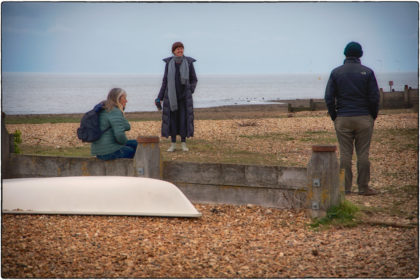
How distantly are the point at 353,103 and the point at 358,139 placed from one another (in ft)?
1.73

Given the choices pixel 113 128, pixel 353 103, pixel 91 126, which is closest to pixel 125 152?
pixel 113 128

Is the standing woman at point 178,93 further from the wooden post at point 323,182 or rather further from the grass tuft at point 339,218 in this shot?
the grass tuft at point 339,218

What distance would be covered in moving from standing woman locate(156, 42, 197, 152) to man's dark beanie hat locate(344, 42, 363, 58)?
3.46m

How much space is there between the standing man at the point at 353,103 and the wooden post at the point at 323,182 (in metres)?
1.43

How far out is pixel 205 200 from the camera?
718cm

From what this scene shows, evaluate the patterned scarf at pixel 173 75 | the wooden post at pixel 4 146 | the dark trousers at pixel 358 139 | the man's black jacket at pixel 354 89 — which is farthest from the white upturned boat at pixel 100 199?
the patterned scarf at pixel 173 75

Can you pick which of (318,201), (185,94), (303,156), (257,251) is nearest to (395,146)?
(303,156)

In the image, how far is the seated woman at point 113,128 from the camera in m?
7.21

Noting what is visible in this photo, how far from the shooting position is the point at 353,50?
781 centimetres

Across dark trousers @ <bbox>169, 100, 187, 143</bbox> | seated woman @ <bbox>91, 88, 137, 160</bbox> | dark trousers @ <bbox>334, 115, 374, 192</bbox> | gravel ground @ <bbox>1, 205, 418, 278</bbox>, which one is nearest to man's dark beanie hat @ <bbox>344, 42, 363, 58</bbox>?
dark trousers @ <bbox>334, 115, 374, 192</bbox>

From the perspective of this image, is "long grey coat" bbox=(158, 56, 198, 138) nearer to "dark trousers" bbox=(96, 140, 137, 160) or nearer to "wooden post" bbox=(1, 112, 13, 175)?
"dark trousers" bbox=(96, 140, 137, 160)

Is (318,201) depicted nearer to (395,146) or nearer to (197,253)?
(197,253)

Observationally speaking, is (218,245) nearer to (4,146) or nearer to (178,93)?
(4,146)

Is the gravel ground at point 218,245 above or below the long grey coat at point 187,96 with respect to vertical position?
below
